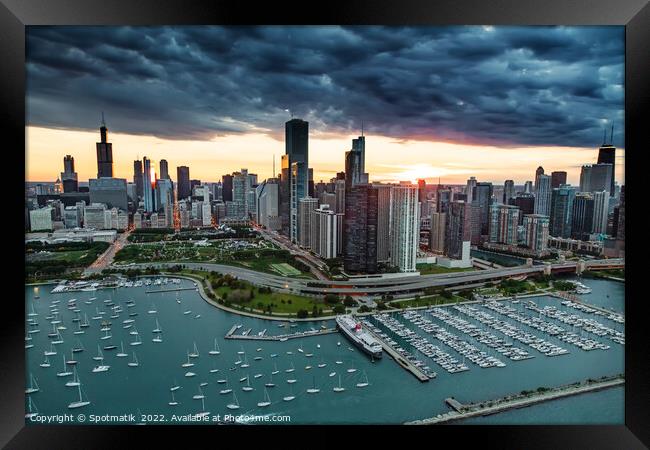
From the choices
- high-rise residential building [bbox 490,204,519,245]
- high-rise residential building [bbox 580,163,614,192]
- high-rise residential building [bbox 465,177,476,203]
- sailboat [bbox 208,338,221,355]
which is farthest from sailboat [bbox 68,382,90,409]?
high-rise residential building [bbox 490,204,519,245]

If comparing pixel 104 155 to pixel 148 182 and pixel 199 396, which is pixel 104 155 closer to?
pixel 148 182

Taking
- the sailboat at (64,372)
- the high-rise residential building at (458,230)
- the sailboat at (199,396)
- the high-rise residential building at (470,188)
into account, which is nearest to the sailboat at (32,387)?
the sailboat at (64,372)

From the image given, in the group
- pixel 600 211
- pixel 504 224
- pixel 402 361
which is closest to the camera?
pixel 402 361

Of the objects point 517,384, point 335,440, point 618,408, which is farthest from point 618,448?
point 335,440

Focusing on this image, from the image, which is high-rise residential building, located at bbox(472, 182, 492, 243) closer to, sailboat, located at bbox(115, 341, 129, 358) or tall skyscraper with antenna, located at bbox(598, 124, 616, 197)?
tall skyscraper with antenna, located at bbox(598, 124, 616, 197)

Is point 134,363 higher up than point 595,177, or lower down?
lower down

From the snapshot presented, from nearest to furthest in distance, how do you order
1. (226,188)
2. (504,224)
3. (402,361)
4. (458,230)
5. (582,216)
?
(402,361)
(226,188)
(582,216)
(458,230)
(504,224)

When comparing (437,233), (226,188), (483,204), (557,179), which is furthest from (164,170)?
(557,179)

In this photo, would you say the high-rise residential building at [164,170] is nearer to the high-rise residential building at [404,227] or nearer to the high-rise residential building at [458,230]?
the high-rise residential building at [404,227]
